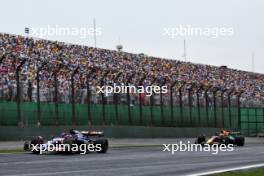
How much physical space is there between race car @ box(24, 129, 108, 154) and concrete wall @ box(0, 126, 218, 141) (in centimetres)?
424

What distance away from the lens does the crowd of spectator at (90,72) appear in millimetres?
33219

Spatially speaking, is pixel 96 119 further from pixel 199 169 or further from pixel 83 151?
pixel 199 169

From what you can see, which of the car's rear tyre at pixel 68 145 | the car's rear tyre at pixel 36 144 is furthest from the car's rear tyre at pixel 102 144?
the car's rear tyre at pixel 36 144

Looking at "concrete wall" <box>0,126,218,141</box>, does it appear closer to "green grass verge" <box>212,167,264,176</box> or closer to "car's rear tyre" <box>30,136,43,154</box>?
"car's rear tyre" <box>30,136,43,154</box>

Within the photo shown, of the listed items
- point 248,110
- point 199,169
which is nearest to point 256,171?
point 199,169

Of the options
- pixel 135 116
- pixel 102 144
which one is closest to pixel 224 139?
pixel 135 116

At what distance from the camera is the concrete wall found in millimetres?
32500

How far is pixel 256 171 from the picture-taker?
640 inches

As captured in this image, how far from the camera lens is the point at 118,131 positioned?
133ft

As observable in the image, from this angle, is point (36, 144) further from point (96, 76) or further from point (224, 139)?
point (224, 139)

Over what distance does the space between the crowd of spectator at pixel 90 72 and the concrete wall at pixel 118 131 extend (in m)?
1.59

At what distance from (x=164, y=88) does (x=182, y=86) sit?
1.53m

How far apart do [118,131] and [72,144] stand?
587 inches

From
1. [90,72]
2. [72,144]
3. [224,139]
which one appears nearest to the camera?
→ [72,144]
